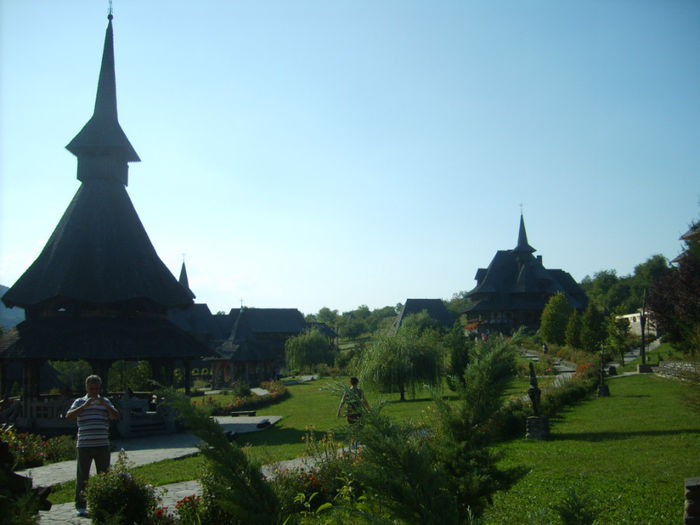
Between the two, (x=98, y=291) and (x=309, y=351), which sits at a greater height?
(x=98, y=291)

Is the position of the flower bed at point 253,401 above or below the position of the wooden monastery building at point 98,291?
below

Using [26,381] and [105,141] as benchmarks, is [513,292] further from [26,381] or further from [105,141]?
[26,381]

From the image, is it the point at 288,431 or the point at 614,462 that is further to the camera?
the point at 288,431

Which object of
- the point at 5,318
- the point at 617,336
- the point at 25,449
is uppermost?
the point at 5,318

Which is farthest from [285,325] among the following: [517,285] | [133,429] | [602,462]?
[602,462]

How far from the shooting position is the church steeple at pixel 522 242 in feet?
211

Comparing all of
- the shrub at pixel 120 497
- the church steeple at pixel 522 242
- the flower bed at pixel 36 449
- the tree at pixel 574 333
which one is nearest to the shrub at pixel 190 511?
the shrub at pixel 120 497

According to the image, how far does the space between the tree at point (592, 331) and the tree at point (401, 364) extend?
13.8 meters

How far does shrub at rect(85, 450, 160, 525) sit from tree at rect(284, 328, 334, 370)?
156ft

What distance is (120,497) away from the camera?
6.70m

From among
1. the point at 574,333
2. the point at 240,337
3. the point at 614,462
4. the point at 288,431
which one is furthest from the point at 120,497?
the point at 240,337

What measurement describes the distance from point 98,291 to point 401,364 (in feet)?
42.4

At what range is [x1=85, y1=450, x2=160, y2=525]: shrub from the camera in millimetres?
6637

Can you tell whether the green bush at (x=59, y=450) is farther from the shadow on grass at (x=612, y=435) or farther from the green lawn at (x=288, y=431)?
the shadow on grass at (x=612, y=435)
